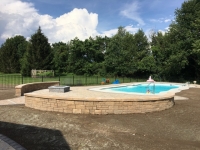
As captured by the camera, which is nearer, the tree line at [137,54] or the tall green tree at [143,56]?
the tree line at [137,54]

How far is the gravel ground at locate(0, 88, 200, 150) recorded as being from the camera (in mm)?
4250

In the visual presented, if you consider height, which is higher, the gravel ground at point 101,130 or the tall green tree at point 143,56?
the tall green tree at point 143,56

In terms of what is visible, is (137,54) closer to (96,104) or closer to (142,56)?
(142,56)

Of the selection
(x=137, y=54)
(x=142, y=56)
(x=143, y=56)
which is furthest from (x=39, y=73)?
(x=143, y=56)

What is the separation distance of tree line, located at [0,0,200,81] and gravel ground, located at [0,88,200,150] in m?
20.1

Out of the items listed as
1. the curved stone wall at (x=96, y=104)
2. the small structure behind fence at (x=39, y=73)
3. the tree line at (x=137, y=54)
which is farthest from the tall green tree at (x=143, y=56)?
the curved stone wall at (x=96, y=104)

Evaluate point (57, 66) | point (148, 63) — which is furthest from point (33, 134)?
point (57, 66)

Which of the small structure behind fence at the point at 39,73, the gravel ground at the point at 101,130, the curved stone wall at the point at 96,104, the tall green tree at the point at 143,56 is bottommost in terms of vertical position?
the gravel ground at the point at 101,130

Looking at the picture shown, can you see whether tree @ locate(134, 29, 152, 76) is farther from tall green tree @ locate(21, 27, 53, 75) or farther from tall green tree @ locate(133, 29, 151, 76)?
tall green tree @ locate(21, 27, 53, 75)

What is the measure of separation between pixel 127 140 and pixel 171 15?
29.7m

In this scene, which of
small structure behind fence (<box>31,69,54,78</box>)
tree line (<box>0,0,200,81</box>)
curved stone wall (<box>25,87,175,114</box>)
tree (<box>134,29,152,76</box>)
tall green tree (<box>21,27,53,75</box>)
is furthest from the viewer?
tall green tree (<box>21,27,53,75</box>)

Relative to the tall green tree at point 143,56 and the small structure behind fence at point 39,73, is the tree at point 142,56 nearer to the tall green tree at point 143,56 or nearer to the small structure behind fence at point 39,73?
the tall green tree at point 143,56

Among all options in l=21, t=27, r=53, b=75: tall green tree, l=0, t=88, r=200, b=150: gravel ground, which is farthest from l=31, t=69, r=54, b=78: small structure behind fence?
l=0, t=88, r=200, b=150: gravel ground

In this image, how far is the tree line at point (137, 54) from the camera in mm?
25906
